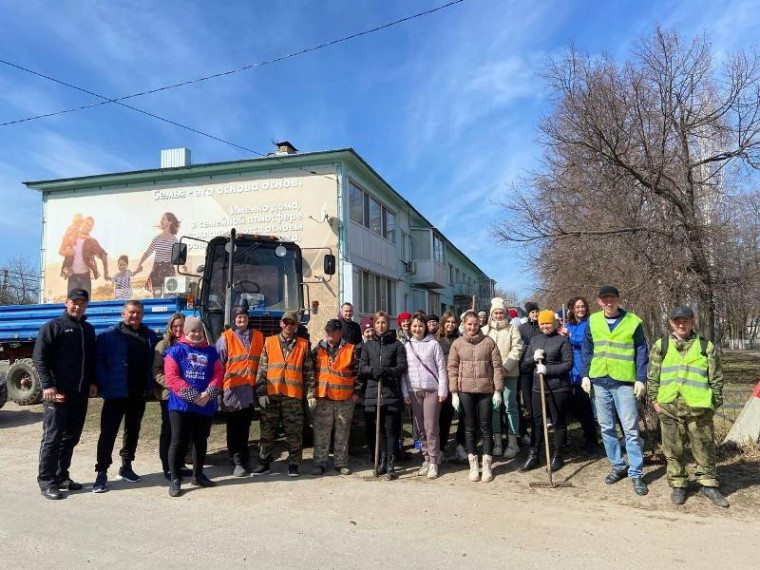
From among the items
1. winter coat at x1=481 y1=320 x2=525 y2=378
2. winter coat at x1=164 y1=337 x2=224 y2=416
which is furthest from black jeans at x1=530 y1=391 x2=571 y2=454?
winter coat at x1=164 y1=337 x2=224 y2=416

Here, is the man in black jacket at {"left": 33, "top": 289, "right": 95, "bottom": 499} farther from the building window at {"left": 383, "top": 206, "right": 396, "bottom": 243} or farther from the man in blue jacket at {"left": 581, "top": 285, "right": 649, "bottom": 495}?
the building window at {"left": 383, "top": 206, "right": 396, "bottom": 243}

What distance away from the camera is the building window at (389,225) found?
2144 cm

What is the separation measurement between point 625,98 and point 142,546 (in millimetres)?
10394

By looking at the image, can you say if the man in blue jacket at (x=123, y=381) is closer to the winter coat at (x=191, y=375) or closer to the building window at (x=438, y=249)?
the winter coat at (x=191, y=375)

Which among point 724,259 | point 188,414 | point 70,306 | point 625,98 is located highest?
point 625,98

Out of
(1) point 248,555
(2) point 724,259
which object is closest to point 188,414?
(1) point 248,555

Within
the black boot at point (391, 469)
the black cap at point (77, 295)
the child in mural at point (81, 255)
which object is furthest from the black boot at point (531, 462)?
the child in mural at point (81, 255)

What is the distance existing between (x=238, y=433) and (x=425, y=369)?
2205 mm

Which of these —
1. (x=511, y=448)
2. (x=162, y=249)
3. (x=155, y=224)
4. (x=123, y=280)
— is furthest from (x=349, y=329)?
(x=123, y=280)

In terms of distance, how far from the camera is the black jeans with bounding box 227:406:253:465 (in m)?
5.97

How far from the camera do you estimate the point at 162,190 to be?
18672mm

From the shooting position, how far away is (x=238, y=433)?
6.00 m

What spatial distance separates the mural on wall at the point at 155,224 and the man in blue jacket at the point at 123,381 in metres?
11.2

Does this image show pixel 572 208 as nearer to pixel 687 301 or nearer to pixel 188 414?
pixel 687 301
